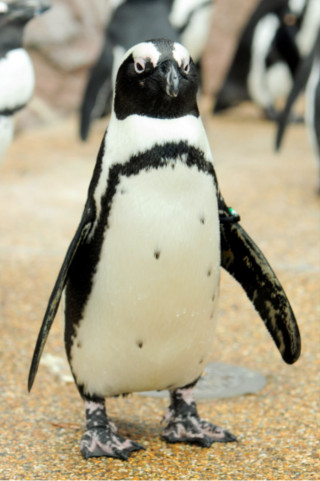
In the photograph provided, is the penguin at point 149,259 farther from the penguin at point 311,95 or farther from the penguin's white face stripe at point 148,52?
the penguin at point 311,95

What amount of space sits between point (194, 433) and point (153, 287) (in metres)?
0.50

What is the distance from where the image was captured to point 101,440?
2488 mm

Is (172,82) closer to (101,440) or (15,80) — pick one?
(101,440)

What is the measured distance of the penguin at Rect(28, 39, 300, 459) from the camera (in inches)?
90.2

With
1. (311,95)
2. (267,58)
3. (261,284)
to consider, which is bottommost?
(261,284)

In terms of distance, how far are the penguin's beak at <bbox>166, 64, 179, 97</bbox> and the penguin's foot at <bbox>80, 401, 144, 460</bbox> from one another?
919mm

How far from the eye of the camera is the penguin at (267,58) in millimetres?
8273

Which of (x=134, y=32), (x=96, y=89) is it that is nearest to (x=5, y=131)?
(x=134, y=32)

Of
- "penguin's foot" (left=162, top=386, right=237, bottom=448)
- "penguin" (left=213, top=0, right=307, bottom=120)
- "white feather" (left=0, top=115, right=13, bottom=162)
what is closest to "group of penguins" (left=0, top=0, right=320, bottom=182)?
"penguin" (left=213, top=0, right=307, bottom=120)

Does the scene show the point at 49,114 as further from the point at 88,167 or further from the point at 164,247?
the point at 164,247

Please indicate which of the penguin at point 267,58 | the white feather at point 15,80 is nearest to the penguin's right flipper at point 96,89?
the penguin at point 267,58

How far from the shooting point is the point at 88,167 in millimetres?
6992

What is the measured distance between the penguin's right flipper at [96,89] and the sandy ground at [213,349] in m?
0.52

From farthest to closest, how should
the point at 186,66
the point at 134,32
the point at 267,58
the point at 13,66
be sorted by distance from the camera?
the point at 267,58
the point at 134,32
the point at 13,66
the point at 186,66
